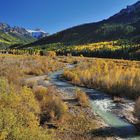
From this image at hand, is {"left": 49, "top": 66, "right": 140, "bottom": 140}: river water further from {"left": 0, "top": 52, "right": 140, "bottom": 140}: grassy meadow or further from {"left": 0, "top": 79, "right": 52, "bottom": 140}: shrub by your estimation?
{"left": 0, "top": 79, "right": 52, "bottom": 140}: shrub

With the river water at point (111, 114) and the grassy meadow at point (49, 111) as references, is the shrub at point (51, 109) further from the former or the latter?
the river water at point (111, 114)

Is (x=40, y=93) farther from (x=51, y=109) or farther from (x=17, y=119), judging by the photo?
(x=17, y=119)

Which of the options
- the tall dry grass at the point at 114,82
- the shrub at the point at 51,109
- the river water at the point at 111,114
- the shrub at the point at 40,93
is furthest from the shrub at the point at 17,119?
the tall dry grass at the point at 114,82

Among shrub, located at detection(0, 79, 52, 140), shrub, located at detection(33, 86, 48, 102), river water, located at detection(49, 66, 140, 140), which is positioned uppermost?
shrub, located at detection(0, 79, 52, 140)

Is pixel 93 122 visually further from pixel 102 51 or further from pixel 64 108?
pixel 102 51

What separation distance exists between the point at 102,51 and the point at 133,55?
21010 millimetres

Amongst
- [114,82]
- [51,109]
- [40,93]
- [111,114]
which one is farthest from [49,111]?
[114,82]

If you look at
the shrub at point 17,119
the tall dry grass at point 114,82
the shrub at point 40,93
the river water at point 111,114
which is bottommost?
the river water at point 111,114

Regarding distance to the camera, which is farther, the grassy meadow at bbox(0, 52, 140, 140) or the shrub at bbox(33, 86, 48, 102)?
the shrub at bbox(33, 86, 48, 102)

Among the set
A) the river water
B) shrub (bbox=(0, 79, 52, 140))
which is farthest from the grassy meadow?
the river water

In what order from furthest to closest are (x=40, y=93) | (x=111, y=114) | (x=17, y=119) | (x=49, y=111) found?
(x=111, y=114) → (x=40, y=93) → (x=49, y=111) → (x=17, y=119)

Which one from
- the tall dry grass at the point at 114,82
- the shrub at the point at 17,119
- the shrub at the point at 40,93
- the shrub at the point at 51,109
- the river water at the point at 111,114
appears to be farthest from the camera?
the tall dry grass at the point at 114,82

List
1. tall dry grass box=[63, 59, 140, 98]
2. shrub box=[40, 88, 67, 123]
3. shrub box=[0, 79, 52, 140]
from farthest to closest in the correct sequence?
tall dry grass box=[63, 59, 140, 98], shrub box=[40, 88, 67, 123], shrub box=[0, 79, 52, 140]

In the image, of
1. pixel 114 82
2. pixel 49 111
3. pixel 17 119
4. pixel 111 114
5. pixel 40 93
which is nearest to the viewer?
pixel 17 119
